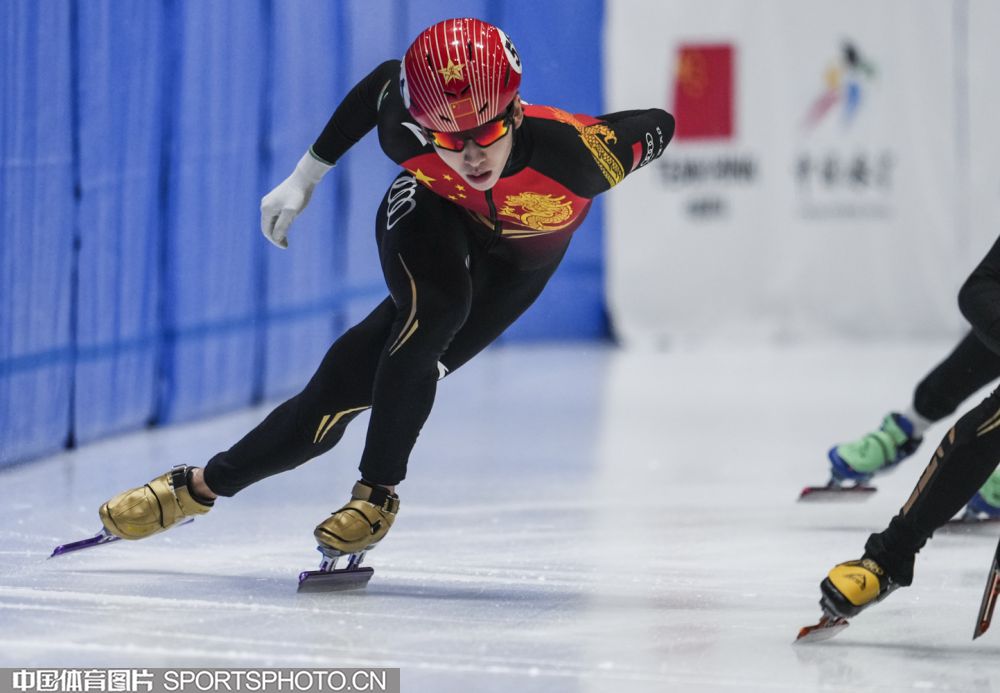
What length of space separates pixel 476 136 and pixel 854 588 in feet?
4.00

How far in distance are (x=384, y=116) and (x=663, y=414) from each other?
367cm

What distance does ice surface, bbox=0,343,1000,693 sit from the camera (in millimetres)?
3008

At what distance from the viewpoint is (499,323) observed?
3697 mm

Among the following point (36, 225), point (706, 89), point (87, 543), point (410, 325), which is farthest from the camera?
point (706, 89)

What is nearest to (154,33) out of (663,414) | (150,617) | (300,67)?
(300,67)

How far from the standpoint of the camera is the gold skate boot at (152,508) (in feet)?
11.9

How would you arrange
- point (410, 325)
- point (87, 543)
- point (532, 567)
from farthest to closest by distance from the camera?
1. point (532, 567)
2. point (87, 543)
3. point (410, 325)

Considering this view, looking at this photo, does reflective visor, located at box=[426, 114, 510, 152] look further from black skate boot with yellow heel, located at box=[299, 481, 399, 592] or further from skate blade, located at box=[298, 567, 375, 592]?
skate blade, located at box=[298, 567, 375, 592]

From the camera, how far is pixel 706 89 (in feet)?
31.3

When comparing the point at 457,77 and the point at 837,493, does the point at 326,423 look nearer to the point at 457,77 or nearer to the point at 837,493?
the point at 457,77

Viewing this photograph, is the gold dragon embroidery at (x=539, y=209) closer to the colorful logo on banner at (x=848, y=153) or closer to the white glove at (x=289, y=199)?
the white glove at (x=289, y=199)

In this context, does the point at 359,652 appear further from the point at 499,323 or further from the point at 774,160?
the point at 774,160

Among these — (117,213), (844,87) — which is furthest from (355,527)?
(844,87)

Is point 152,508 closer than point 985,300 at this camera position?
No
